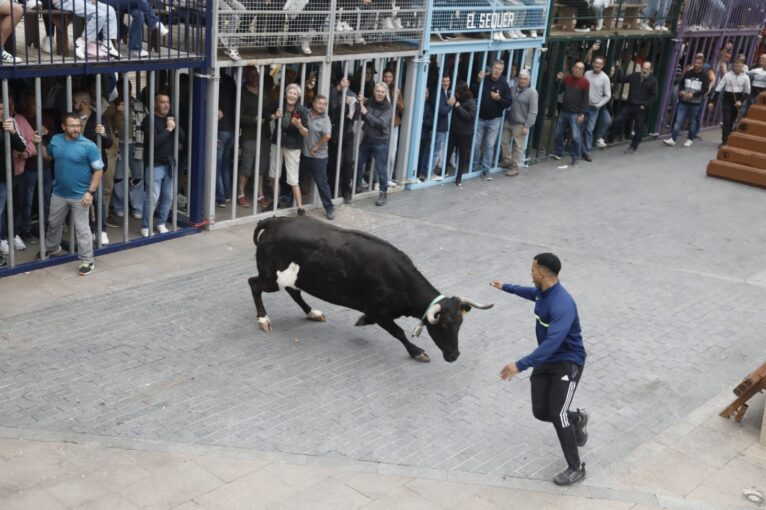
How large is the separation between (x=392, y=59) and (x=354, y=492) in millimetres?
9124

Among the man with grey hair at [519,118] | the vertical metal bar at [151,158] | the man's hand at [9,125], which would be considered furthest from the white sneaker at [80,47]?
the man with grey hair at [519,118]

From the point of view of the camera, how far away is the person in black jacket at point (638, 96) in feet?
62.0

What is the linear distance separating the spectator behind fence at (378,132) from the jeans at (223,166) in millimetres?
2151

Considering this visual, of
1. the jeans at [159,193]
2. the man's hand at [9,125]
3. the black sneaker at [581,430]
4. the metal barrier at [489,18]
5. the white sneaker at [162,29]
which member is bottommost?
the black sneaker at [581,430]

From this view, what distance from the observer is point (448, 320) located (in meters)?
8.49

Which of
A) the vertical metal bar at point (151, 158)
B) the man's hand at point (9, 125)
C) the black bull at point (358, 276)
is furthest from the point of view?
the vertical metal bar at point (151, 158)

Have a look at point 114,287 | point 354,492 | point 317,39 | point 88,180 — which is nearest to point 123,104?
point 88,180

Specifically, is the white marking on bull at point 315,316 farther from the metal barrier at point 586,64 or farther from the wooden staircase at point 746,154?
the wooden staircase at point 746,154

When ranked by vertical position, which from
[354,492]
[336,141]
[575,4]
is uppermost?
[575,4]

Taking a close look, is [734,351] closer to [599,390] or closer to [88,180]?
[599,390]

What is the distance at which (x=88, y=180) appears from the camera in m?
10.3

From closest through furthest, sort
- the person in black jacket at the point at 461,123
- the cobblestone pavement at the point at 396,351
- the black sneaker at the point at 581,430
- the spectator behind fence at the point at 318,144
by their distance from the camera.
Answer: the black sneaker at the point at 581,430 < the cobblestone pavement at the point at 396,351 < the spectator behind fence at the point at 318,144 < the person in black jacket at the point at 461,123

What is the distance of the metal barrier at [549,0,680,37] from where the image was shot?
708 inches

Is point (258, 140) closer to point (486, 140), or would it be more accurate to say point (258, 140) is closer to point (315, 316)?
point (315, 316)
